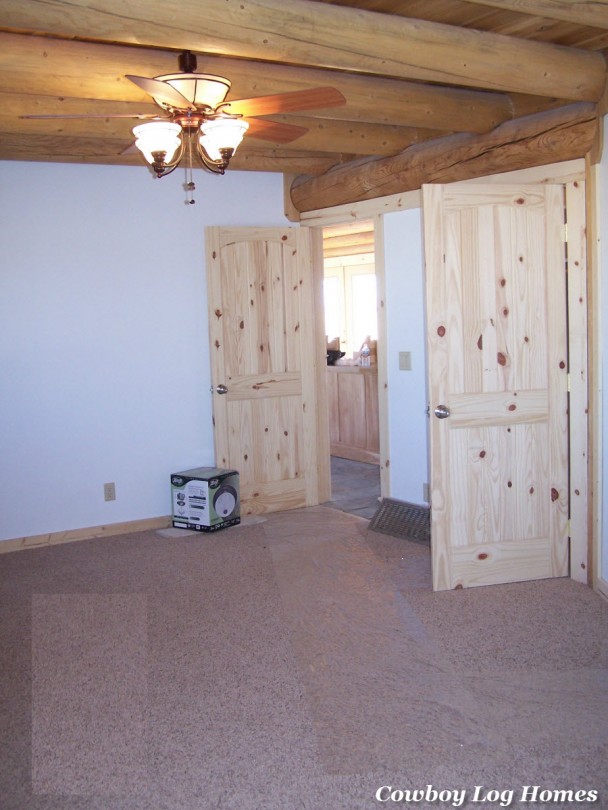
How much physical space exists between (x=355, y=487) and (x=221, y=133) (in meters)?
3.74

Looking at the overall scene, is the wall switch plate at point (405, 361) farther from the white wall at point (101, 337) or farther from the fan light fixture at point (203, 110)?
the fan light fixture at point (203, 110)

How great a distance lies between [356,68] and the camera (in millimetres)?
3111

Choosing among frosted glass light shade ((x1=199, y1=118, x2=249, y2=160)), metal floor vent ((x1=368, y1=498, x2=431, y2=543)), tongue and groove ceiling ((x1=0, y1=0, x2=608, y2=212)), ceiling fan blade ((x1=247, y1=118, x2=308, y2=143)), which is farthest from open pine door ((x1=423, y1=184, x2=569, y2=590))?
frosted glass light shade ((x1=199, y1=118, x2=249, y2=160))

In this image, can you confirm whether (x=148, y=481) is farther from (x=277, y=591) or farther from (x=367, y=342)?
(x=367, y=342)

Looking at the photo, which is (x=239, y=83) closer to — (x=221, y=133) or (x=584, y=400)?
(x=221, y=133)

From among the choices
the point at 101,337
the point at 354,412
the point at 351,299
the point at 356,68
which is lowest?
the point at 354,412

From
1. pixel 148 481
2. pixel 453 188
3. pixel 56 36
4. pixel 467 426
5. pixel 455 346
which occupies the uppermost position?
pixel 56 36

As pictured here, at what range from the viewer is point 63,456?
16.3 ft

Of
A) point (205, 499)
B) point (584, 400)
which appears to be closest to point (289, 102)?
point (584, 400)

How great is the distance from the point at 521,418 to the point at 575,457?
350 millimetres

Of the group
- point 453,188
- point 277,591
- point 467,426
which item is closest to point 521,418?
point 467,426

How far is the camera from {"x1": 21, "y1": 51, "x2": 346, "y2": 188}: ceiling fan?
281cm

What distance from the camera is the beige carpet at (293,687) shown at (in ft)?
7.68

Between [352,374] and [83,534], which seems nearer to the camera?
[83,534]
